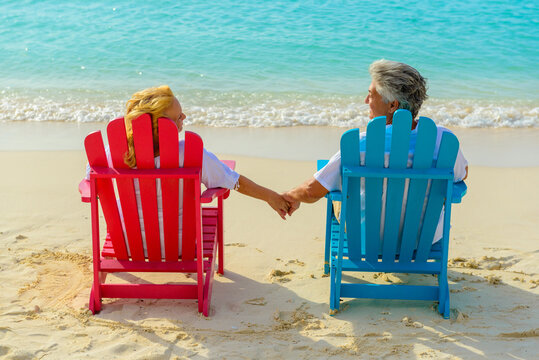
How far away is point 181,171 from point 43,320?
120cm

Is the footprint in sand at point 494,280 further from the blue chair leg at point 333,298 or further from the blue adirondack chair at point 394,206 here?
the blue chair leg at point 333,298

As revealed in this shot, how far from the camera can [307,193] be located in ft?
12.3

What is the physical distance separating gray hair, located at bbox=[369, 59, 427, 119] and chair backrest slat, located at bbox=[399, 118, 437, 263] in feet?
1.14

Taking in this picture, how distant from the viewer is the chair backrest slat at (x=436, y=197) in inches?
127

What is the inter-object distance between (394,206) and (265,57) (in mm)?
9118

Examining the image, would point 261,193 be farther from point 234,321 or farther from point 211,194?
point 234,321

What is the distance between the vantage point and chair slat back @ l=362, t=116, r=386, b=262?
323 cm

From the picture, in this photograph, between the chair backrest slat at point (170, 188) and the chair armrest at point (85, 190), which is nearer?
the chair backrest slat at point (170, 188)

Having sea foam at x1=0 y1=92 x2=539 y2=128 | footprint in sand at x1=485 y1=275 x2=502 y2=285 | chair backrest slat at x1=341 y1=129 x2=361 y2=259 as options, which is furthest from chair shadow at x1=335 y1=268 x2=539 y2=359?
sea foam at x1=0 y1=92 x2=539 y2=128

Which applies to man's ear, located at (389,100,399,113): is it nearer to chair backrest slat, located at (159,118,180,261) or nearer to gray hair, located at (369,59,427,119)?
gray hair, located at (369,59,427,119)

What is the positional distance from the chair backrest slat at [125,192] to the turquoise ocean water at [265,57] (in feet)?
16.3

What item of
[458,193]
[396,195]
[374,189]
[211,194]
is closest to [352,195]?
[374,189]

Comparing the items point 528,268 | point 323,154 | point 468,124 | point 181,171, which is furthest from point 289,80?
point 181,171

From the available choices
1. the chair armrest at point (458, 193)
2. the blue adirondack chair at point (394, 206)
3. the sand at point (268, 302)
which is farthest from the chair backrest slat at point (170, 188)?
the chair armrest at point (458, 193)
